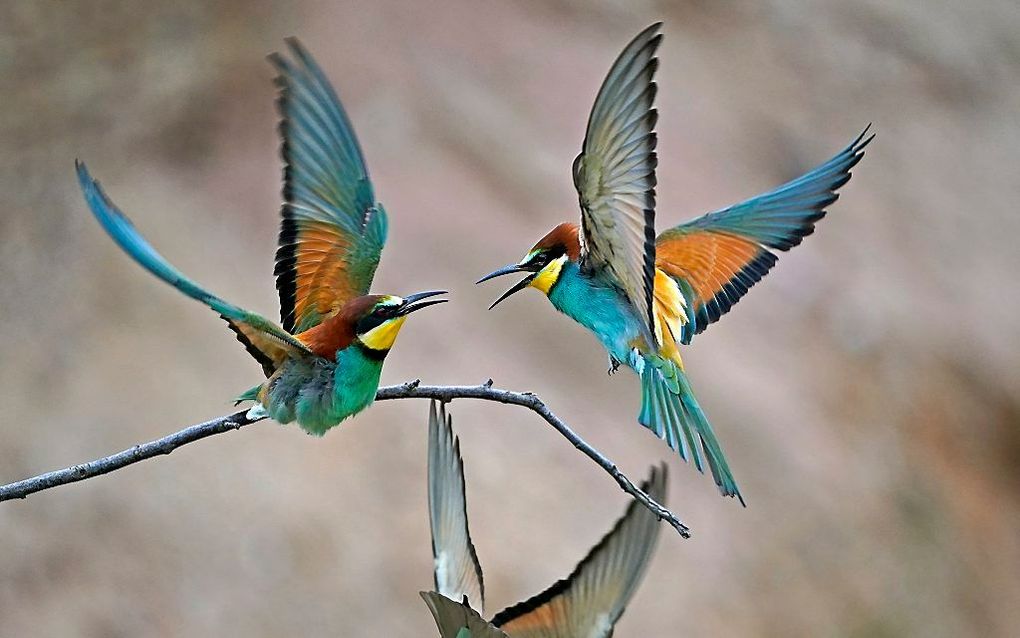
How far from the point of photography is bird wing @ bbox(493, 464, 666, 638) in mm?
1472

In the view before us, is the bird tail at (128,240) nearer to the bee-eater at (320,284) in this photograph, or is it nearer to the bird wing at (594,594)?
the bee-eater at (320,284)

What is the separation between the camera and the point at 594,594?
4.95 feet

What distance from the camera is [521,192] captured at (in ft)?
11.6

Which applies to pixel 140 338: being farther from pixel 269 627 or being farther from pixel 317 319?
pixel 317 319

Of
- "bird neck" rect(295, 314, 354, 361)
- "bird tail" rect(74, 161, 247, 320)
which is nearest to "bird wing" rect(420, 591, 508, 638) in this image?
"bird neck" rect(295, 314, 354, 361)

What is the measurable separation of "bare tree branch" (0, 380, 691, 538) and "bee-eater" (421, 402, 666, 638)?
0.31 meters

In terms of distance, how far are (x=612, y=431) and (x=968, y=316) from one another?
142cm

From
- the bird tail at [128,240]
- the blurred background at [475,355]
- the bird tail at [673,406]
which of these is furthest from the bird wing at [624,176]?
the blurred background at [475,355]

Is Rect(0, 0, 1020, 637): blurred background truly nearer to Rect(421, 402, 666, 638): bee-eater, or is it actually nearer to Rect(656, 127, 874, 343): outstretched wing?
Rect(421, 402, 666, 638): bee-eater

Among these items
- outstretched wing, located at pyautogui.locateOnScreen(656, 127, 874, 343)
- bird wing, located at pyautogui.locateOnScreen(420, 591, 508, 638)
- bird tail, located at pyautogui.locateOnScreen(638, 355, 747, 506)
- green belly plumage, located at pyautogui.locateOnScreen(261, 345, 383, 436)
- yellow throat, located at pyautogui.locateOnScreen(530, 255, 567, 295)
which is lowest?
bird wing, located at pyautogui.locateOnScreen(420, 591, 508, 638)

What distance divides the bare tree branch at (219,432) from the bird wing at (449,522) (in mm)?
334

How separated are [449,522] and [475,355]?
1.81 meters

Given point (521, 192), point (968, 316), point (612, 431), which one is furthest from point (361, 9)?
point (968, 316)

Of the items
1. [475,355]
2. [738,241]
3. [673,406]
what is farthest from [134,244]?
[475,355]
